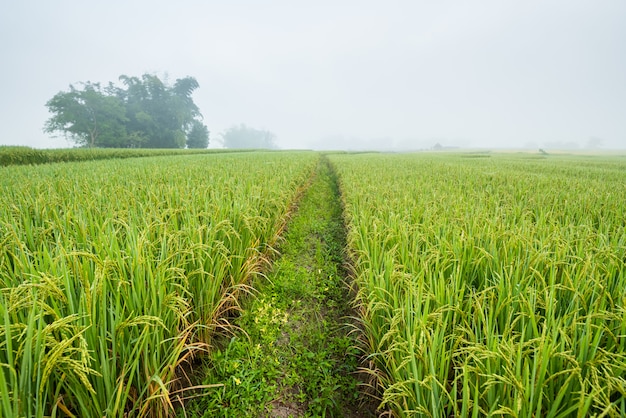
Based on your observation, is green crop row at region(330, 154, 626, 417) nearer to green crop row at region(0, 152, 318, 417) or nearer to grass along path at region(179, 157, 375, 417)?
grass along path at region(179, 157, 375, 417)

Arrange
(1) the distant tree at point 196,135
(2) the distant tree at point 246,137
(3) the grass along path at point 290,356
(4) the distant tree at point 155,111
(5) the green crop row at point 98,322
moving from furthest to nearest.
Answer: (2) the distant tree at point 246,137
(1) the distant tree at point 196,135
(4) the distant tree at point 155,111
(3) the grass along path at point 290,356
(5) the green crop row at point 98,322

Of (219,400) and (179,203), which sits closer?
(219,400)

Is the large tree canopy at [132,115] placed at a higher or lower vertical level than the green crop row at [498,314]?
higher

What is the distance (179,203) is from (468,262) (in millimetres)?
3447

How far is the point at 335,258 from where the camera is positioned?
4383 mm

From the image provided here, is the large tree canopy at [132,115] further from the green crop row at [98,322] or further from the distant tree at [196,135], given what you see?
the green crop row at [98,322]

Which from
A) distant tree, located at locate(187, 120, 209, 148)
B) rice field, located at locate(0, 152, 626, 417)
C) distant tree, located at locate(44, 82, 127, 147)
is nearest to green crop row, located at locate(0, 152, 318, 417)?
rice field, located at locate(0, 152, 626, 417)

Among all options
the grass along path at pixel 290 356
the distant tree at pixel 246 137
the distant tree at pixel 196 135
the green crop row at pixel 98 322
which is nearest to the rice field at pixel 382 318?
the green crop row at pixel 98 322

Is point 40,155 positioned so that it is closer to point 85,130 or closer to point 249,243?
point 249,243

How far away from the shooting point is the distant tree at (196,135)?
66.7 m

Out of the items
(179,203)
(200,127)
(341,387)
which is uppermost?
(200,127)

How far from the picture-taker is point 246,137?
140 metres

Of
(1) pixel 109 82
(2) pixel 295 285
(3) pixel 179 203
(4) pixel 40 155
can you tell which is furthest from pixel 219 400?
(1) pixel 109 82

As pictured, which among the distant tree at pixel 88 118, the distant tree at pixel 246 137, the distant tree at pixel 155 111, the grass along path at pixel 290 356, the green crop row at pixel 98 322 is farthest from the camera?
the distant tree at pixel 246 137
